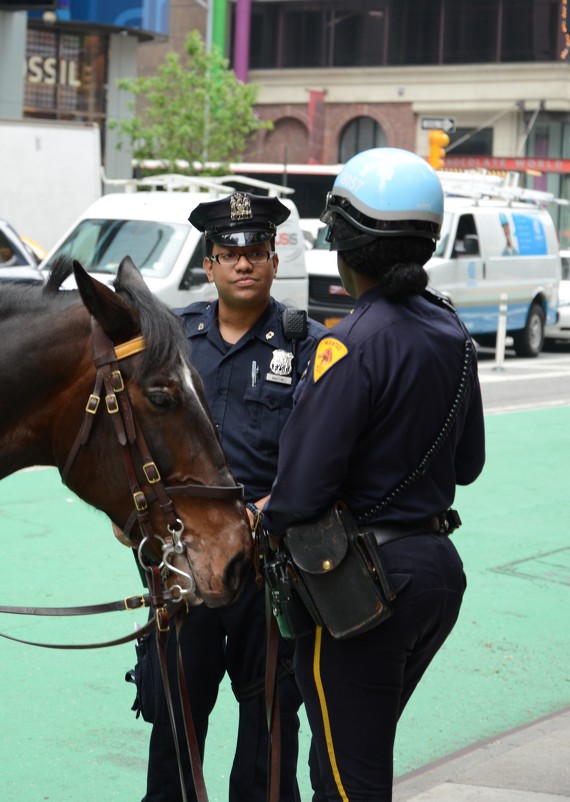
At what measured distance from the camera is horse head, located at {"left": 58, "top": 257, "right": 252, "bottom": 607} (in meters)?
2.92

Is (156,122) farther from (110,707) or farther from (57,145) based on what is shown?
(110,707)

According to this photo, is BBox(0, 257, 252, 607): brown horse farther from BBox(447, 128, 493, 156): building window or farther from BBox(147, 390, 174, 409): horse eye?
BBox(447, 128, 493, 156): building window

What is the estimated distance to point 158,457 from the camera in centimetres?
296

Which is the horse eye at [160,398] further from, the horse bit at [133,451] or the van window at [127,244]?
the van window at [127,244]

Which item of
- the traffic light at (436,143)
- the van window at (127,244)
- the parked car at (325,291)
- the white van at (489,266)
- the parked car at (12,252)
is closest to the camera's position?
the parked car at (12,252)

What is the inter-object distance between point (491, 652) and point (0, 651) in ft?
7.92

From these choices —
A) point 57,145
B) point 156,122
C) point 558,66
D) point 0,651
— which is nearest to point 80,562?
point 0,651

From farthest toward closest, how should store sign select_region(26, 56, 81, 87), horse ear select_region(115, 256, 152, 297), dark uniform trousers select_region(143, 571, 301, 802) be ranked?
store sign select_region(26, 56, 81, 87) → dark uniform trousers select_region(143, 571, 301, 802) → horse ear select_region(115, 256, 152, 297)

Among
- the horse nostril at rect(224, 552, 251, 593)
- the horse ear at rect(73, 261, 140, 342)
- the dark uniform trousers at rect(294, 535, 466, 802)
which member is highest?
the horse ear at rect(73, 261, 140, 342)

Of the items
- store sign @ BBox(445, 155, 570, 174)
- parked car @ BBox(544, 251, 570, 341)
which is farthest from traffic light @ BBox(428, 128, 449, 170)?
store sign @ BBox(445, 155, 570, 174)

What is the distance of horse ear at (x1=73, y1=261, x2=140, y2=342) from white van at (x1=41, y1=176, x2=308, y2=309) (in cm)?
1112

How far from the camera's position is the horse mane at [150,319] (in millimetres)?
2922

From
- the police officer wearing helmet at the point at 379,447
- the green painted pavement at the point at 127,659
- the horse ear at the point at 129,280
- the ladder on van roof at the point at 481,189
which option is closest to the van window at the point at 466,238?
the ladder on van roof at the point at 481,189

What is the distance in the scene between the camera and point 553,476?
431 inches
